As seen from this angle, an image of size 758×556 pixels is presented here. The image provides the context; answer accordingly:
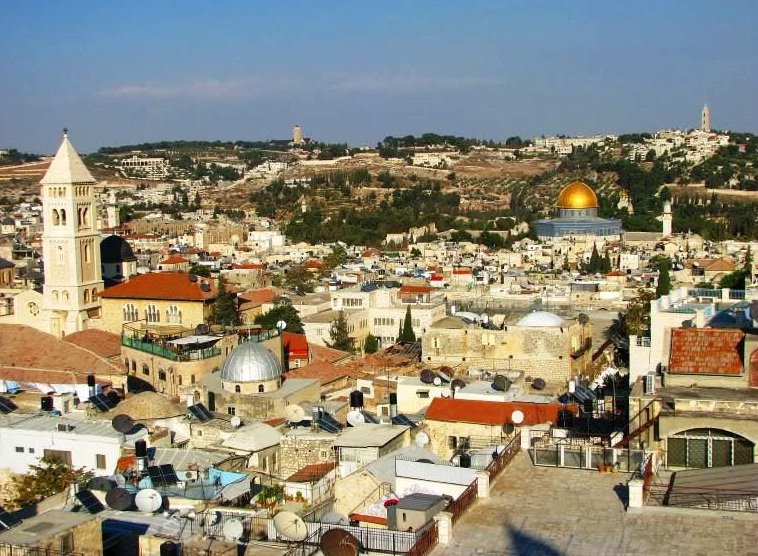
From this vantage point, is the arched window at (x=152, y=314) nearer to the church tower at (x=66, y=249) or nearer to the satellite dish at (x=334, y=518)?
the church tower at (x=66, y=249)

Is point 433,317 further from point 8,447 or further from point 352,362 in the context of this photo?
point 8,447

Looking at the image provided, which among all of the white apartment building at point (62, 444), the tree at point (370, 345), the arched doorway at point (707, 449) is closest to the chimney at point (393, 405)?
the white apartment building at point (62, 444)

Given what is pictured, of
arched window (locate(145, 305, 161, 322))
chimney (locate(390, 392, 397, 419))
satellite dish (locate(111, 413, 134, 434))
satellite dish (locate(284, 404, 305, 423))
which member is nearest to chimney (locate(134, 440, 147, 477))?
satellite dish (locate(111, 413, 134, 434))

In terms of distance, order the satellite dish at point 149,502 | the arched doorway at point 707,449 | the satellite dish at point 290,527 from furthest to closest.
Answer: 1. the satellite dish at point 149,502
2. the arched doorway at point 707,449
3. the satellite dish at point 290,527

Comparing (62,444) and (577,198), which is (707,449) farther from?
(577,198)


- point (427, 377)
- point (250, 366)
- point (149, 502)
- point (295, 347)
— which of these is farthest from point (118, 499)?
point (295, 347)

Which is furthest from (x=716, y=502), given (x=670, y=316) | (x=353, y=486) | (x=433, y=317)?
(x=433, y=317)
